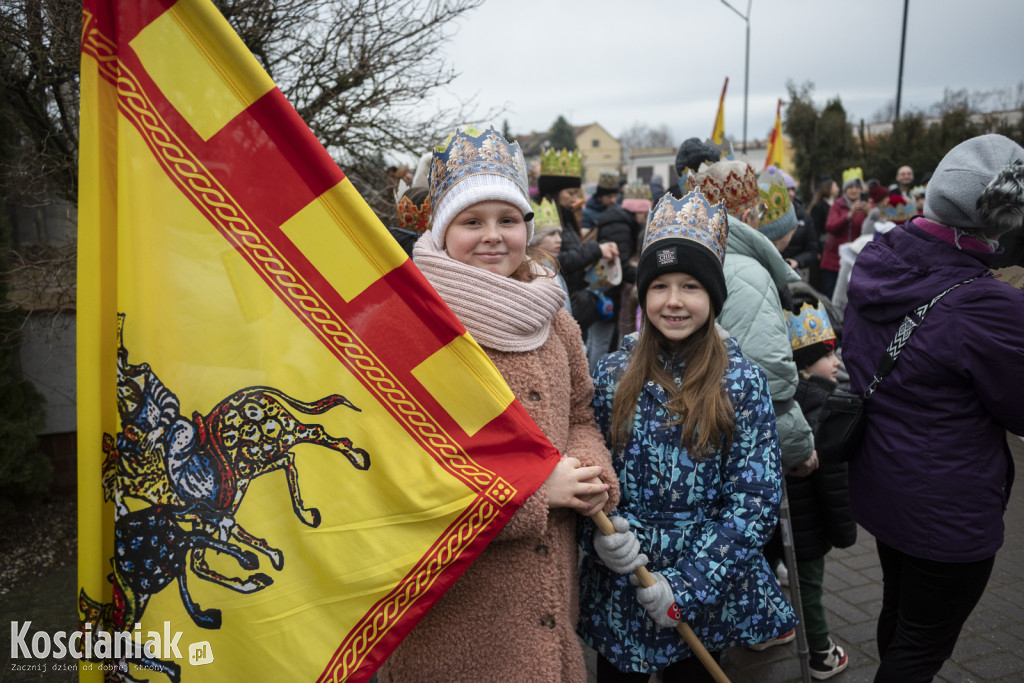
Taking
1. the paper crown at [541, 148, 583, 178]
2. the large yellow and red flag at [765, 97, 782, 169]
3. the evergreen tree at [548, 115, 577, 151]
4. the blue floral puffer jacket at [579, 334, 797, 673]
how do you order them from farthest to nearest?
the evergreen tree at [548, 115, 577, 151] < the large yellow and red flag at [765, 97, 782, 169] < the paper crown at [541, 148, 583, 178] < the blue floral puffer jacket at [579, 334, 797, 673]

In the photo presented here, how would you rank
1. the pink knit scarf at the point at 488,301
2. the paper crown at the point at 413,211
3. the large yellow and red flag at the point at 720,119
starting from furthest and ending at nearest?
the large yellow and red flag at the point at 720,119
the paper crown at the point at 413,211
the pink knit scarf at the point at 488,301

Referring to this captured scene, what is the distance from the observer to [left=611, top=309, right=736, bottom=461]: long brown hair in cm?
208

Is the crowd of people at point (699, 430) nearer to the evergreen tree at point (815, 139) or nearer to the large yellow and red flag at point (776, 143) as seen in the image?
the large yellow and red flag at point (776, 143)

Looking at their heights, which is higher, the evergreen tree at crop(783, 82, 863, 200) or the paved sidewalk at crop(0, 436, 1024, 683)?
the evergreen tree at crop(783, 82, 863, 200)

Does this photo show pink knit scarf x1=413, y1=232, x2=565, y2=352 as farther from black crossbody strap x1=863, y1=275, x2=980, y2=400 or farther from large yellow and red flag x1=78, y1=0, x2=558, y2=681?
black crossbody strap x1=863, y1=275, x2=980, y2=400

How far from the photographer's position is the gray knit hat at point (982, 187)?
7.47 feet

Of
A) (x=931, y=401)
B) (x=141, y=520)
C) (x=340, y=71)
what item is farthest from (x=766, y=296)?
(x=340, y=71)

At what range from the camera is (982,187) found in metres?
2.31

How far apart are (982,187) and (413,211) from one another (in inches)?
84.3

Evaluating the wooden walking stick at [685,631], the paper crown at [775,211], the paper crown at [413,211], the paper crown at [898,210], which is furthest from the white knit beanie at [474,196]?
the paper crown at [898,210]

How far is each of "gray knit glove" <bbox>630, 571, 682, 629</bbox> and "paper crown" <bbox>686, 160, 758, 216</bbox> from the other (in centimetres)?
198

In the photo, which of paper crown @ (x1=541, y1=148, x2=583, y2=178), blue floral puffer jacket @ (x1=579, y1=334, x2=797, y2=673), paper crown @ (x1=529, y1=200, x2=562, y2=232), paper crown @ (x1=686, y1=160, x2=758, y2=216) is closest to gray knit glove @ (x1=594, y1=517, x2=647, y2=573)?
blue floral puffer jacket @ (x1=579, y1=334, x2=797, y2=673)

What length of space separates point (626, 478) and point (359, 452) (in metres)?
0.92

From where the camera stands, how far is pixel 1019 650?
11.0 feet
